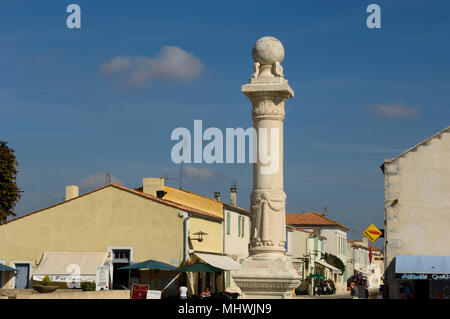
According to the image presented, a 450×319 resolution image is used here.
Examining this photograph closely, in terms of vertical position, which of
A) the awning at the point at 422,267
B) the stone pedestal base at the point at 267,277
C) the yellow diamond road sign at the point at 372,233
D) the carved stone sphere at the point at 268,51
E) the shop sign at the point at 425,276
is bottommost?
the stone pedestal base at the point at 267,277

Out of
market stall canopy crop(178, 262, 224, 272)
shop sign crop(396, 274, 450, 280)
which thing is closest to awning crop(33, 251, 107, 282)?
market stall canopy crop(178, 262, 224, 272)

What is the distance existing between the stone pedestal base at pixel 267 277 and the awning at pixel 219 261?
59.8ft

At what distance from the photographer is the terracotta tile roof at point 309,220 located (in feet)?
272

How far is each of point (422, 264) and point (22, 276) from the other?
65.4 feet

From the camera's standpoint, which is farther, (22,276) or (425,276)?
(22,276)

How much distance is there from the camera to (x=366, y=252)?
371ft

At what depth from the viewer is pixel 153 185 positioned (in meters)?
43.3

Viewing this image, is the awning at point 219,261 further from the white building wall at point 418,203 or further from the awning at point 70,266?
the white building wall at point 418,203

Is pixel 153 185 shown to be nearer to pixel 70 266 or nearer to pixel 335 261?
pixel 70 266

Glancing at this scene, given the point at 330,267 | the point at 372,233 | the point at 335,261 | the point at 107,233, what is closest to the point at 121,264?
the point at 107,233

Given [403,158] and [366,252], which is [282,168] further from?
[366,252]

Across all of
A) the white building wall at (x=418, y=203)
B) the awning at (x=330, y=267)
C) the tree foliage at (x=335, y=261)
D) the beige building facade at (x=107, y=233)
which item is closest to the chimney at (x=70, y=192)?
the beige building facade at (x=107, y=233)
